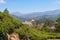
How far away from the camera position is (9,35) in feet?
66.4

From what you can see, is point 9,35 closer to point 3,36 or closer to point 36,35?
point 3,36

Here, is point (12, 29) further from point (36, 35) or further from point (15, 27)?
point (36, 35)

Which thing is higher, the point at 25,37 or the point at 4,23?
the point at 4,23

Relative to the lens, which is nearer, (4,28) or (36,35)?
(4,28)

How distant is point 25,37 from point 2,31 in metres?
2.33

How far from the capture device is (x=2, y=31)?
65.3ft

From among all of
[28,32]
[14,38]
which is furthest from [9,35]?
[28,32]

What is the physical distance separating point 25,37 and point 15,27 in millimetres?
1323

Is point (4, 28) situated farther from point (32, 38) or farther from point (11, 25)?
point (32, 38)

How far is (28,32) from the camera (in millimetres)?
21625

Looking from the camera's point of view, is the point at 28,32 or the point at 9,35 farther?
the point at 28,32

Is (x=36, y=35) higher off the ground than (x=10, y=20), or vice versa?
(x=10, y=20)

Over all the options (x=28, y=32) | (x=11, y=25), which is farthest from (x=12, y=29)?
(x=28, y=32)

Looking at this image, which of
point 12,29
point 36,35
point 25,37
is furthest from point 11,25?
point 36,35
